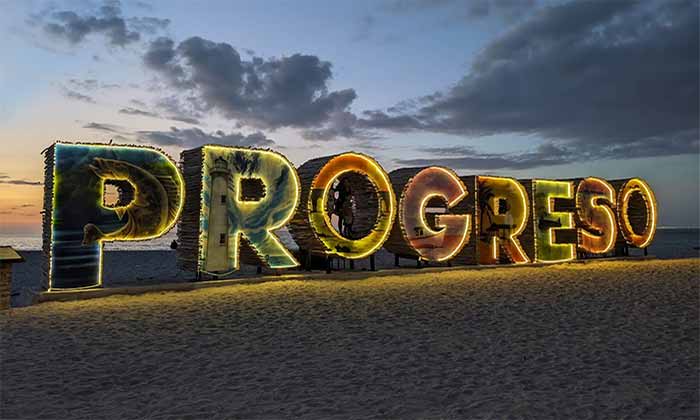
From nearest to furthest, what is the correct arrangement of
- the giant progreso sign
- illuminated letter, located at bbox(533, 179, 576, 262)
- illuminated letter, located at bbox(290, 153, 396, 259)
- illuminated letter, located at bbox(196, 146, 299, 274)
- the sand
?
the sand < the giant progreso sign < illuminated letter, located at bbox(196, 146, 299, 274) < illuminated letter, located at bbox(290, 153, 396, 259) < illuminated letter, located at bbox(533, 179, 576, 262)

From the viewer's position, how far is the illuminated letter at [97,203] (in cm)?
1001

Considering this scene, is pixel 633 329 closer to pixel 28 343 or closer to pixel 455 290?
pixel 455 290

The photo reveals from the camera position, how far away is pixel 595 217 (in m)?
19.0

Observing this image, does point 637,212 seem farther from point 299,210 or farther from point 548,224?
point 299,210

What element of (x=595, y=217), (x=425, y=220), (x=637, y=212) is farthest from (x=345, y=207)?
(x=637, y=212)

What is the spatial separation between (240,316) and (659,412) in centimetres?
634

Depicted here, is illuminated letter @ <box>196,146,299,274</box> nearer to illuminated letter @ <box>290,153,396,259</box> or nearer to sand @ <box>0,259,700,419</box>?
illuminated letter @ <box>290,153,396,259</box>

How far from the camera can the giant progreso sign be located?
10.3m

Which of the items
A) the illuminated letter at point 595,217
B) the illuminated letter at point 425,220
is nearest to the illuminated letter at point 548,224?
the illuminated letter at point 595,217

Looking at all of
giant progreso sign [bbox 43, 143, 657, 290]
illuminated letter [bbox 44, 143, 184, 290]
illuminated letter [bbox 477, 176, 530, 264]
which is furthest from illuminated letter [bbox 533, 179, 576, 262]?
illuminated letter [bbox 44, 143, 184, 290]

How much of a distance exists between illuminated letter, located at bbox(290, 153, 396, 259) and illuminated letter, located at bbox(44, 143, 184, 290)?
3695mm

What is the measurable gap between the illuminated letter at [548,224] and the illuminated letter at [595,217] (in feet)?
2.52

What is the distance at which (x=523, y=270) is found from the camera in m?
16.0

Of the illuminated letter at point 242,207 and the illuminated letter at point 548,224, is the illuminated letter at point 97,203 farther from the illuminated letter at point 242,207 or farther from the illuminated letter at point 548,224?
the illuminated letter at point 548,224
